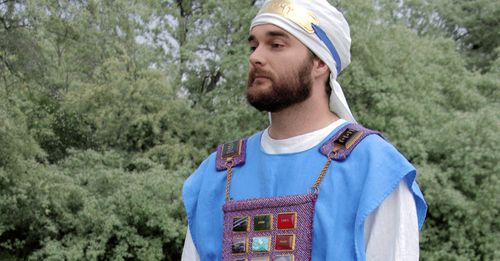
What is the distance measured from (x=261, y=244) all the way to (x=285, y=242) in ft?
0.26

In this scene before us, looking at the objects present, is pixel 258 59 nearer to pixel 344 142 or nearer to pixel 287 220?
pixel 344 142

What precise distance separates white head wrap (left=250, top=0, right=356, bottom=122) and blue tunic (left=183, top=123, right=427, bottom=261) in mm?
210

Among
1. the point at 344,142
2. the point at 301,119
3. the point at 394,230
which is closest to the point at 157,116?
the point at 301,119

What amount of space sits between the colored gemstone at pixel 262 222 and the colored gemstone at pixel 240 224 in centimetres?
3

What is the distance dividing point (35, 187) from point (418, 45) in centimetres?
704

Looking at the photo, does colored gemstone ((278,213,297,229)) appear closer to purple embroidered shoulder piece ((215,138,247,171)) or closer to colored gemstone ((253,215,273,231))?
colored gemstone ((253,215,273,231))

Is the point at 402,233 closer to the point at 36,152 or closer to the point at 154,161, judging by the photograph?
the point at 36,152

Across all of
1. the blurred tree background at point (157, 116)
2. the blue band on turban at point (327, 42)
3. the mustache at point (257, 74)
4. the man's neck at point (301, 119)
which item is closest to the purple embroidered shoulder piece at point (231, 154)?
the man's neck at point (301, 119)

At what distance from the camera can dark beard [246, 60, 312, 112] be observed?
1.74 metres

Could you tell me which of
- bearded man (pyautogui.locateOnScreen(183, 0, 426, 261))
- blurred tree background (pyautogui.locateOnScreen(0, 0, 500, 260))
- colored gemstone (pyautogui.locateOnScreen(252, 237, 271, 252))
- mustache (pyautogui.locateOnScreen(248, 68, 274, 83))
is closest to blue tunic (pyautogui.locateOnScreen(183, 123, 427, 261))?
bearded man (pyautogui.locateOnScreen(183, 0, 426, 261))

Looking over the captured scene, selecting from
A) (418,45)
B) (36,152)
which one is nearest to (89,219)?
(36,152)

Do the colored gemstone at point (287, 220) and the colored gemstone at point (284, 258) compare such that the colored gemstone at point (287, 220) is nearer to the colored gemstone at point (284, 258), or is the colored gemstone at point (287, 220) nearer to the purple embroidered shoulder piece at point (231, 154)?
the colored gemstone at point (284, 258)

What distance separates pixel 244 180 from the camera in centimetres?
186

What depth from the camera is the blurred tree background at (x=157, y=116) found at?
7469 mm
